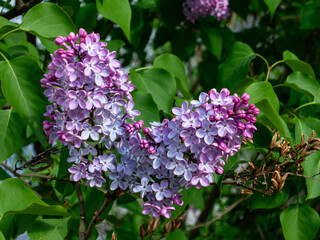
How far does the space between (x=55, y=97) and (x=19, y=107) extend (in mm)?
117

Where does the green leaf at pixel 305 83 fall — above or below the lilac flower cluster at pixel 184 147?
below

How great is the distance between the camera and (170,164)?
719 mm

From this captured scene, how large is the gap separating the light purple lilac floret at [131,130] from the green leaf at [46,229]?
0.18 m

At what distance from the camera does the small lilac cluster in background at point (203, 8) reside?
1.63 metres

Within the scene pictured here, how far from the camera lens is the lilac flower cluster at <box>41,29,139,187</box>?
2.35 feet

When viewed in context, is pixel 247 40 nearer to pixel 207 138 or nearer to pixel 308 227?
pixel 308 227

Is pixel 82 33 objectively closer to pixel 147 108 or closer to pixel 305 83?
pixel 147 108

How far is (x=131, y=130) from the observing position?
742 mm

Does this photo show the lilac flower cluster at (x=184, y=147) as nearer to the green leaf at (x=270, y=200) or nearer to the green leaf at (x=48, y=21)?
the green leaf at (x=48, y=21)

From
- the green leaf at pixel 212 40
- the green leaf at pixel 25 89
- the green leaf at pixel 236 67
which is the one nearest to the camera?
the green leaf at pixel 25 89

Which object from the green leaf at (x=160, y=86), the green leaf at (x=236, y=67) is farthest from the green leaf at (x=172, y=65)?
the green leaf at (x=236, y=67)

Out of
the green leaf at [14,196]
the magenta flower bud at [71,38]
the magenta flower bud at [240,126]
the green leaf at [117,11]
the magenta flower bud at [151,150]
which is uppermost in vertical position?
the magenta flower bud at [71,38]

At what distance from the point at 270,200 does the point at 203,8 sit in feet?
Answer: 2.56

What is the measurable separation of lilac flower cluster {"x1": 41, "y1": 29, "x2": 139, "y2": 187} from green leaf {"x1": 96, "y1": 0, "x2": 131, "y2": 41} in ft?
0.83
